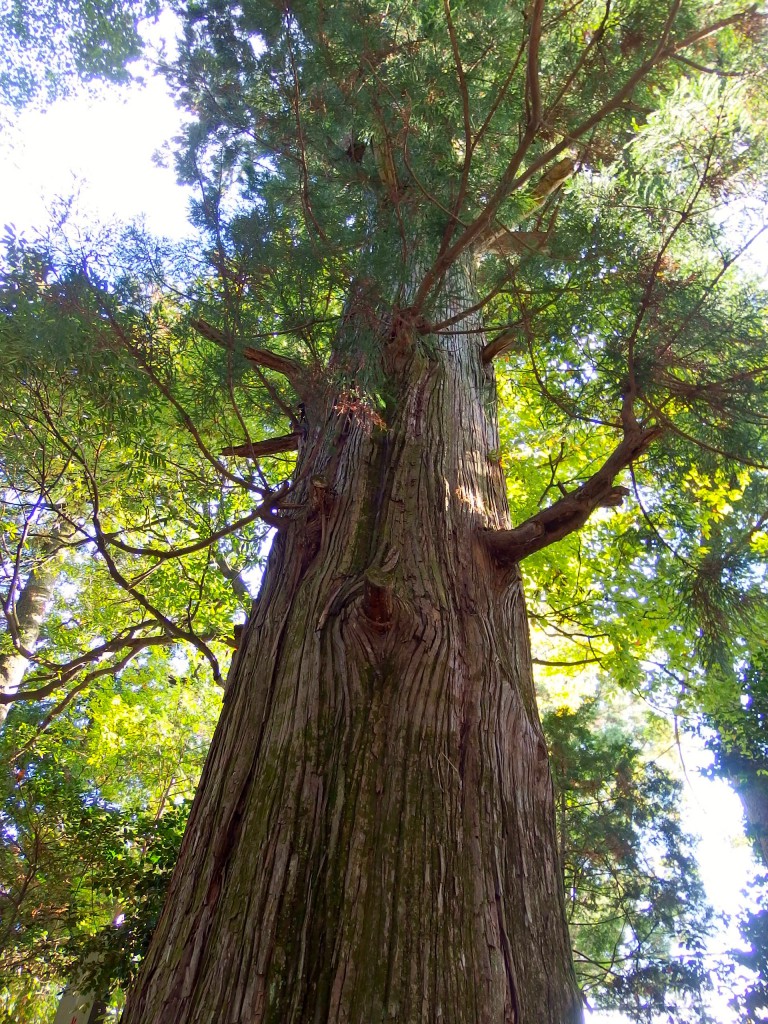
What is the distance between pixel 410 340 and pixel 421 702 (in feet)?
6.79

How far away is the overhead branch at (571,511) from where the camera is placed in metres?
2.39

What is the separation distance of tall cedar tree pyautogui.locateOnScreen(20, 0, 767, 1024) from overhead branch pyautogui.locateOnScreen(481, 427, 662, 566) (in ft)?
0.04

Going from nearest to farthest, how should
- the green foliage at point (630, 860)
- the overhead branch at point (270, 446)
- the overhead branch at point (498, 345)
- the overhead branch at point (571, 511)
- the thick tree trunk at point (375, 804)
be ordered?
the thick tree trunk at point (375, 804) → the overhead branch at point (571, 511) → the overhead branch at point (270, 446) → the overhead branch at point (498, 345) → the green foliage at point (630, 860)

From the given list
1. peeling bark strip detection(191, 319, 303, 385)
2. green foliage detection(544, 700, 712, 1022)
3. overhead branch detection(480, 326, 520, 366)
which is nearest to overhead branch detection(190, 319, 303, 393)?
peeling bark strip detection(191, 319, 303, 385)

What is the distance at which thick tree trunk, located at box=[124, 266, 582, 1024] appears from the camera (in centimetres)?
139

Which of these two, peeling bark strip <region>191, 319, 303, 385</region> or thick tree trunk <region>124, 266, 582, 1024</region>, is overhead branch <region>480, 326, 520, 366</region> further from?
thick tree trunk <region>124, 266, 582, 1024</region>

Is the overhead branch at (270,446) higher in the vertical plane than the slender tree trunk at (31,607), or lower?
lower

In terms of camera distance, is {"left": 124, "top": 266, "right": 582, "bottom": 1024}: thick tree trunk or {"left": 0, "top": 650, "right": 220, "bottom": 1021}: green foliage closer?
{"left": 124, "top": 266, "right": 582, "bottom": 1024}: thick tree trunk

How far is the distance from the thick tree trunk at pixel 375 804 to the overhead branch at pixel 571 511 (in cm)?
8

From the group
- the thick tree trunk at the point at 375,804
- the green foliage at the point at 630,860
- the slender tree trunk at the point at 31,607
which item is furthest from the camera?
the slender tree trunk at the point at 31,607

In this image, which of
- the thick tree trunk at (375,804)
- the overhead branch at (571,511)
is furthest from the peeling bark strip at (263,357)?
the overhead branch at (571,511)

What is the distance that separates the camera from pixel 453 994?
4.41 feet

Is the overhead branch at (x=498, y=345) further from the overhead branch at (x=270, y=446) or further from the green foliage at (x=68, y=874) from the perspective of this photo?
the green foliage at (x=68, y=874)

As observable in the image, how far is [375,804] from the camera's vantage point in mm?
1637
